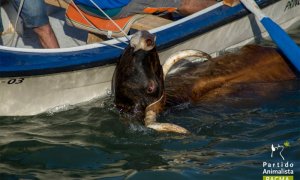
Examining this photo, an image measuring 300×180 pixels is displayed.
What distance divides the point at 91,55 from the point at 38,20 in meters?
0.84

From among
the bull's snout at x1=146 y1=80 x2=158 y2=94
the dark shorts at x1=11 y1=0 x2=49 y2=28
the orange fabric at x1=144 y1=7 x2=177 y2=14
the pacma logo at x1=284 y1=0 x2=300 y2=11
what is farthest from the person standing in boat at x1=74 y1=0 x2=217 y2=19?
the pacma logo at x1=284 y1=0 x2=300 y2=11

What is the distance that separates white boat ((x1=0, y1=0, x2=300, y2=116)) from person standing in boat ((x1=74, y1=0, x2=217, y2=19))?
18 centimetres

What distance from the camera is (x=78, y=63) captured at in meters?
5.54

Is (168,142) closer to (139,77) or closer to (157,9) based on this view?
(139,77)

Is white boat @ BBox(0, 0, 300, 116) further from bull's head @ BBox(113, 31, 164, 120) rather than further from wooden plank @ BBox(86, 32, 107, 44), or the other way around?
wooden plank @ BBox(86, 32, 107, 44)

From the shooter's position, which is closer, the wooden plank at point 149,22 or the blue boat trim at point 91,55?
the blue boat trim at point 91,55

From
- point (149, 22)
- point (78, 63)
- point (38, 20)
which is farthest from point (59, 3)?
point (78, 63)

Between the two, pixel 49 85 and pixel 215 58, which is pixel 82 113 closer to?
pixel 49 85

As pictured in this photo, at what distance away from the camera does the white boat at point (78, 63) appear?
537 cm

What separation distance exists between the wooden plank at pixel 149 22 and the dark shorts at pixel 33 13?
2.76 feet

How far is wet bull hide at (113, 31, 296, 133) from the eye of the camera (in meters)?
5.33

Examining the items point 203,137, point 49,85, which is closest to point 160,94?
point 203,137

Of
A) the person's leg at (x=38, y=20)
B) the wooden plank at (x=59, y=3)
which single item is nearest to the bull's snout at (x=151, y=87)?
the person's leg at (x=38, y=20)

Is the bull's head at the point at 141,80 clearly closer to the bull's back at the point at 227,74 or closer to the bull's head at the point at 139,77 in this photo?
the bull's head at the point at 139,77
